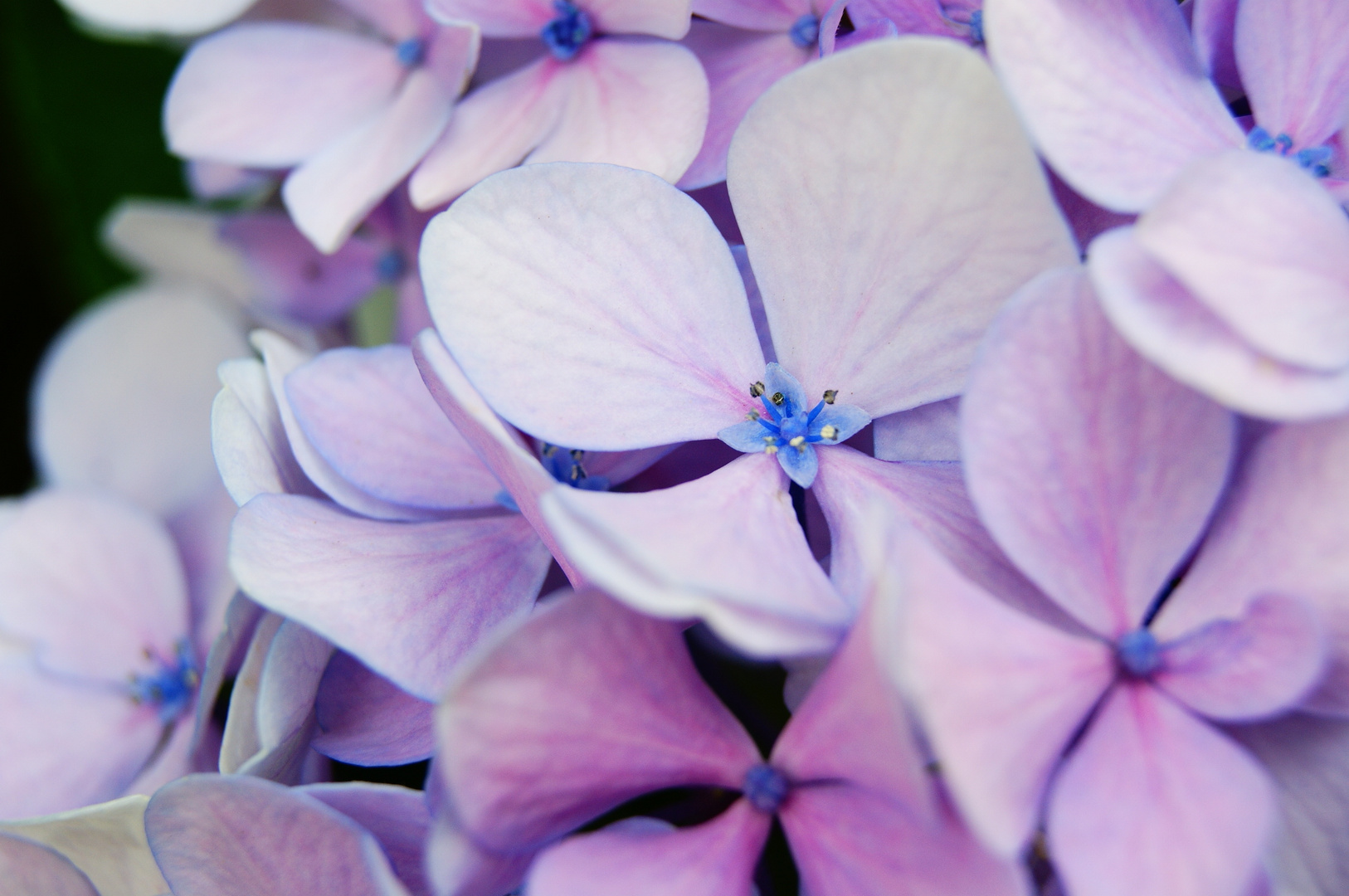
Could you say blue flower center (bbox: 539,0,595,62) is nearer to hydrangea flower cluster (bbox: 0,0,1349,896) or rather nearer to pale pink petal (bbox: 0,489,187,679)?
hydrangea flower cluster (bbox: 0,0,1349,896)

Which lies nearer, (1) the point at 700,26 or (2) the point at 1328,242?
(2) the point at 1328,242

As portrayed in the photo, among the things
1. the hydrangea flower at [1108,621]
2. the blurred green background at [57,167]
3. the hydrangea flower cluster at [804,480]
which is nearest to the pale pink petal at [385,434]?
the hydrangea flower cluster at [804,480]

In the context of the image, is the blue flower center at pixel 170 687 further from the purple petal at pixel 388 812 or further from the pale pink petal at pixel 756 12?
the pale pink petal at pixel 756 12

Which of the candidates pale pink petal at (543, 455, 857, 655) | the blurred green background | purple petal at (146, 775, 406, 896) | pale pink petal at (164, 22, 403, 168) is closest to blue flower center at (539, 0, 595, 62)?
pale pink petal at (164, 22, 403, 168)

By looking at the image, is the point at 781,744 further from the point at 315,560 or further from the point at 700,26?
the point at 700,26

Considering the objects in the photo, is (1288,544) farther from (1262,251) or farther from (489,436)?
(489,436)

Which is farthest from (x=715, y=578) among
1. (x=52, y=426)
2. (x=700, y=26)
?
(x=52, y=426)
